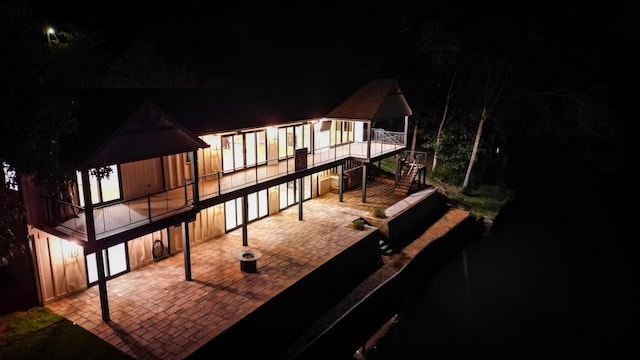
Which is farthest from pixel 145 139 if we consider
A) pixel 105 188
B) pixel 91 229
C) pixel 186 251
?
pixel 186 251

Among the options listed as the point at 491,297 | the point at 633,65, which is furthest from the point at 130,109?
the point at 633,65

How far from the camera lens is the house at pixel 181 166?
12.9 meters

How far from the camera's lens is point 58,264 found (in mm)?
13812

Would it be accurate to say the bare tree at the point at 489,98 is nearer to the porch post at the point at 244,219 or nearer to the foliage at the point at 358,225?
the foliage at the point at 358,225

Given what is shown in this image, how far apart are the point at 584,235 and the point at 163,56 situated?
1646 inches

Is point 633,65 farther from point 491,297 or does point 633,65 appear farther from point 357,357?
point 357,357

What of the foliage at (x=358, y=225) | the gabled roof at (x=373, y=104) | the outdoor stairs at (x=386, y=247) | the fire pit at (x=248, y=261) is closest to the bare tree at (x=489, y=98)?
the gabled roof at (x=373, y=104)

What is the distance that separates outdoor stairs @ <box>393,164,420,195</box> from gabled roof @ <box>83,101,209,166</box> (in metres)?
15.4

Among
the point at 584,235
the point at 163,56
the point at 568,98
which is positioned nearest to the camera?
the point at 584,235

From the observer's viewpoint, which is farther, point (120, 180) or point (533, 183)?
point (533, 183)

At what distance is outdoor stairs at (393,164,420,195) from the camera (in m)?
26.9

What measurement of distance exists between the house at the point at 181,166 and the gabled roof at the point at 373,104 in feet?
0.20

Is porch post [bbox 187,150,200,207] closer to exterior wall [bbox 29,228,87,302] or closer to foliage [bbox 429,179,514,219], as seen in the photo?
exterior wall [bbox 29,228,87,302]

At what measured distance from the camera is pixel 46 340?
1206cm
